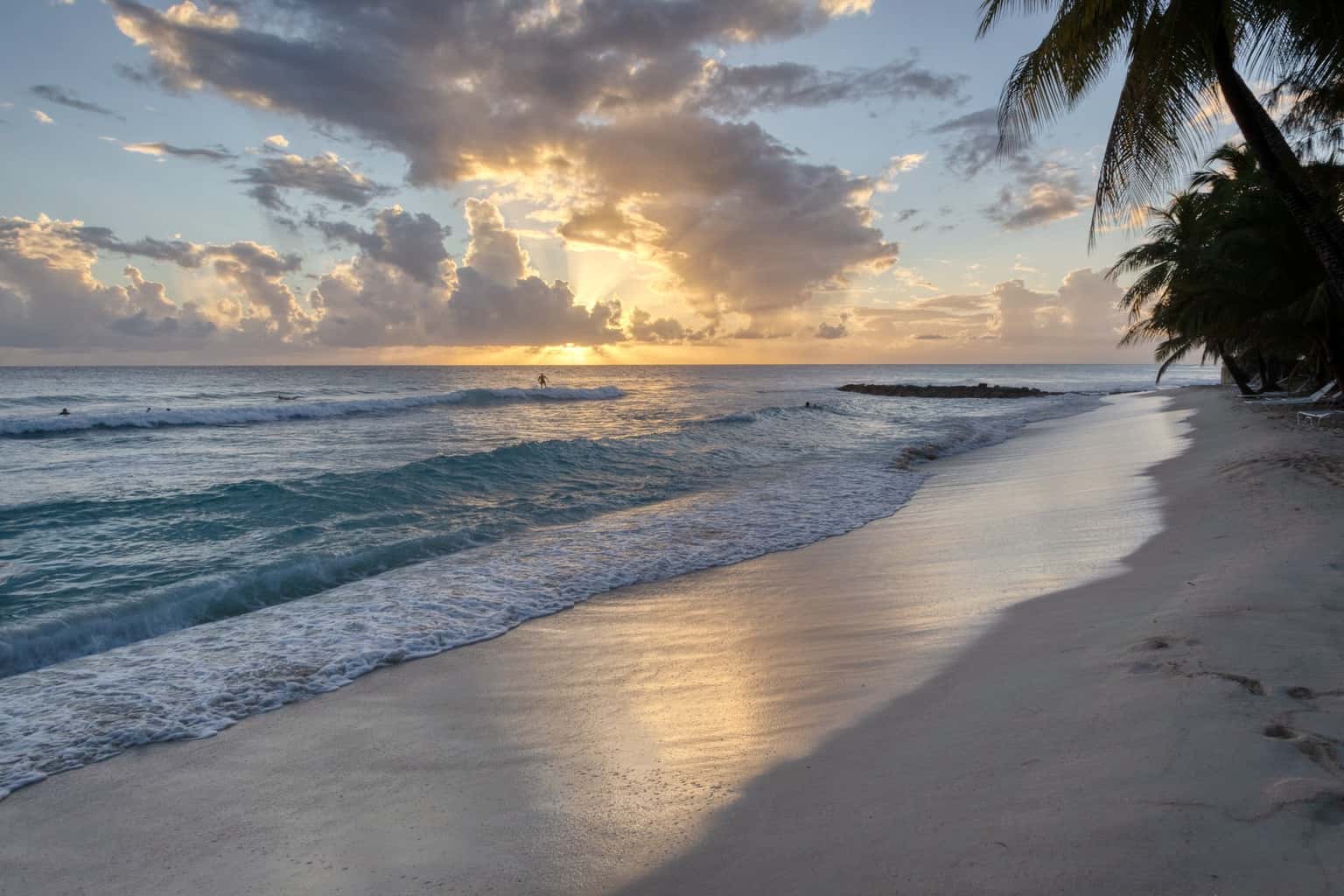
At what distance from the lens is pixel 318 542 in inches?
400

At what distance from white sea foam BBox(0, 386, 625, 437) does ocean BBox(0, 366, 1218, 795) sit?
4.86 metres

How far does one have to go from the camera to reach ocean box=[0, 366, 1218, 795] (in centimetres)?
562

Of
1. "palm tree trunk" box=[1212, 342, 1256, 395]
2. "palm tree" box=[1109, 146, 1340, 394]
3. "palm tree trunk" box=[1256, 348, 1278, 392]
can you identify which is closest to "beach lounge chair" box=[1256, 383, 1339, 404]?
"palm tree" box=[1109, 146, 1340, 394]

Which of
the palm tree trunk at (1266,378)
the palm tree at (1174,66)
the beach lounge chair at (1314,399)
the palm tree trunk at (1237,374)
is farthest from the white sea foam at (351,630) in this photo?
the palm tree trunk at (1266,378)

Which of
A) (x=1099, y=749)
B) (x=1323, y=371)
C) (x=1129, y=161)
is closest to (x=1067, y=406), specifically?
(x=1323, y=371)

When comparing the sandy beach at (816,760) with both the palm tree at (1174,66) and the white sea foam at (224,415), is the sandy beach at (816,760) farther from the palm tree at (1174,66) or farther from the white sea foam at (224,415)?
the white sea foam at (224,415)

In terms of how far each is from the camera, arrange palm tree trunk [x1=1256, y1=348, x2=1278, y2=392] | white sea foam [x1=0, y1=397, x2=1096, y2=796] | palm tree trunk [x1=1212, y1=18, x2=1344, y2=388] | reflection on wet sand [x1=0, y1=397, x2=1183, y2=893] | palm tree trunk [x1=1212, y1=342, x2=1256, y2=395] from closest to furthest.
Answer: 1. reflection on wet sand [x1=0, y1=397, x2=1183, y2=893]
2. white sea foam [x1=0, y1=397, x2=1096, y2=796]
3. palm tree trunk [x1=1212, y1=18, x2=1344, y2=388]
4. palm tree trunk [x1=1212, y1=342, x2=1256, y2=395]
5. palm tree trunk [x1=1256, y1=348, x2=1278, y2=392]

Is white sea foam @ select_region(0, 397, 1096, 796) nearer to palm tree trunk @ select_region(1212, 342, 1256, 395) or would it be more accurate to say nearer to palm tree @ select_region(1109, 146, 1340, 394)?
palm tree @ select_region(1109, 146, 1340, 394)

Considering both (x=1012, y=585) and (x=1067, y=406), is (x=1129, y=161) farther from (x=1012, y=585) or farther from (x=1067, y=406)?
(x=1067, y=406)

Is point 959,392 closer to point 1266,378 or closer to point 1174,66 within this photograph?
point 1266,378

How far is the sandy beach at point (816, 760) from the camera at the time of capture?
261cm

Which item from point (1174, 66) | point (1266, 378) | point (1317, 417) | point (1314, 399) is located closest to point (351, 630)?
point (1174, 66)

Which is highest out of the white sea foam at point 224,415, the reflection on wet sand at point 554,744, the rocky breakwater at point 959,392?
the rocky breakwater at point 959,392

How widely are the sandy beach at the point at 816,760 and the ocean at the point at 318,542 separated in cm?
77
